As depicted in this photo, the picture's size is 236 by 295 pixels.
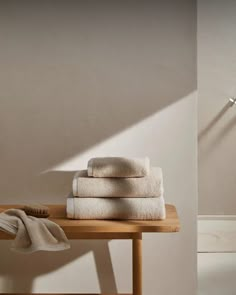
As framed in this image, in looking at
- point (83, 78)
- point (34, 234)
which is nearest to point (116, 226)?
point (34, 234)

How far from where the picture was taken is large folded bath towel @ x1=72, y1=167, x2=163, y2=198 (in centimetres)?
180

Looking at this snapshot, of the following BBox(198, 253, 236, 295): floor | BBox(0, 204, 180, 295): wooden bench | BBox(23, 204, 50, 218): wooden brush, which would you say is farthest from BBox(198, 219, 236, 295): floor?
BBox(23, 204, 50, 218): wooden brush

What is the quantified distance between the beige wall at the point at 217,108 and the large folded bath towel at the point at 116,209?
1.91 metres

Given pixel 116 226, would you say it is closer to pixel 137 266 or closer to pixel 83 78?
pixel 137 266

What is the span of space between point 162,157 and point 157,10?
53 cm

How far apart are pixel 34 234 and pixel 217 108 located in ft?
7.17

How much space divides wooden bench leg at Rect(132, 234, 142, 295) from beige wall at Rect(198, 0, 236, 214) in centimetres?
174

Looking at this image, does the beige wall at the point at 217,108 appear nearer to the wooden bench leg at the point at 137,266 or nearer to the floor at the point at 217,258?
the floor at the point at 217,258

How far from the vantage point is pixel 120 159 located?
182cm

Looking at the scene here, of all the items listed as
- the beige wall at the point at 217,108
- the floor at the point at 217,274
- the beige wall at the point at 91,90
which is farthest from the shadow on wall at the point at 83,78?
the beige wall at the point at 217,108

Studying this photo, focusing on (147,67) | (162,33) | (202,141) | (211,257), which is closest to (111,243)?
(147,67)

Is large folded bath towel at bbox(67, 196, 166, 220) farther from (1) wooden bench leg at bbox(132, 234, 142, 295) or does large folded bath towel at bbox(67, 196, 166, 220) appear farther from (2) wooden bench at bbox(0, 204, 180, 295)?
(1) wooden bench leg at bbox(132, 234, 142, 295)

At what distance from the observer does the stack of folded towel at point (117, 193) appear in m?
1.78

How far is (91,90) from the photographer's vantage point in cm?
215
